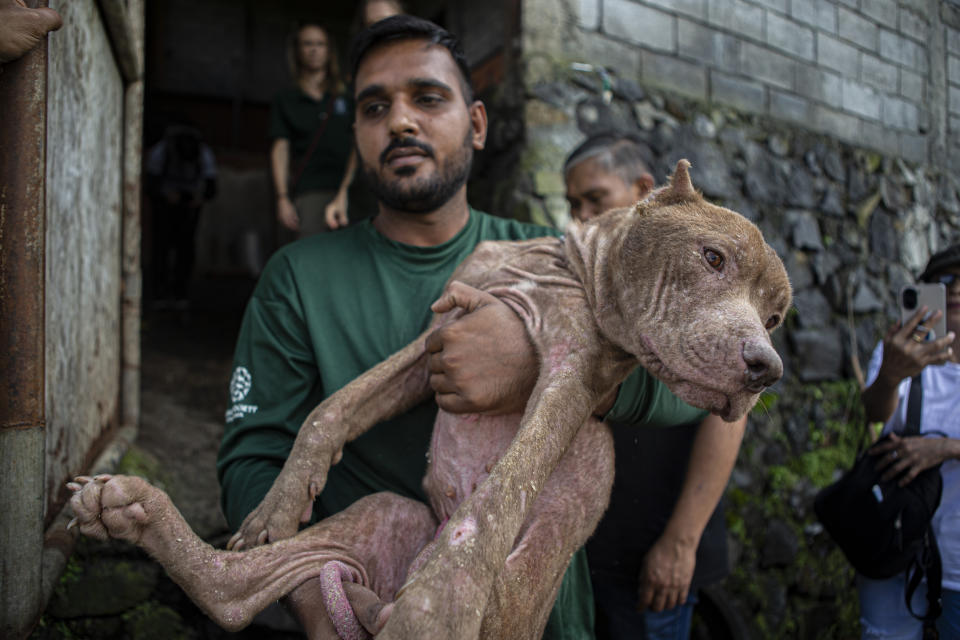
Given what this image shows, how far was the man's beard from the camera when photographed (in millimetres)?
2223

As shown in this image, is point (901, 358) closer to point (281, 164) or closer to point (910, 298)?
point (910, 298)

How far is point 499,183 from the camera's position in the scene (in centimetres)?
462

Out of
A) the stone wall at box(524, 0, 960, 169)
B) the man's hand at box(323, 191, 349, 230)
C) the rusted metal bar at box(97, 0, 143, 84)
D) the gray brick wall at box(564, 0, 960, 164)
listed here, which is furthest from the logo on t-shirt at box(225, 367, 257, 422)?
the gray brick wall at box(564, 0, 960, 164)

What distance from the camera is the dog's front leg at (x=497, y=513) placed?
3.84 ft

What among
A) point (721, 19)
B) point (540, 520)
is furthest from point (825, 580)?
point (540, 520)

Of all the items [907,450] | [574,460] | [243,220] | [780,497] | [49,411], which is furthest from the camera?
[243,220]

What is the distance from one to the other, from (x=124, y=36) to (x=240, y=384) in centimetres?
194

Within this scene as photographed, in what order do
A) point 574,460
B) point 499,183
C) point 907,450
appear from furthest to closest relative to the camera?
point 499,183 → point 907,450 → point 574,460

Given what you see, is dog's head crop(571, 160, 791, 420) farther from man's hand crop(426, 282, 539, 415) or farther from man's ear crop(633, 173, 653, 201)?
man's ear crop(633, 173, 653, 201)

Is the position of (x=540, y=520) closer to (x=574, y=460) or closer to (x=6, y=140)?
(x=574, y=460)

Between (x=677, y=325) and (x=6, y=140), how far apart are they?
1568mm

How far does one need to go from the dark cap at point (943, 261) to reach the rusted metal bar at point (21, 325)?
3.46 m

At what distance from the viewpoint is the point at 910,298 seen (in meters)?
2.88

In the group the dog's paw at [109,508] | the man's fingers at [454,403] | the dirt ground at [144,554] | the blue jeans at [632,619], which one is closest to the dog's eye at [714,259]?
the man's fingers at [454,403]
